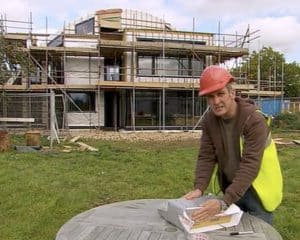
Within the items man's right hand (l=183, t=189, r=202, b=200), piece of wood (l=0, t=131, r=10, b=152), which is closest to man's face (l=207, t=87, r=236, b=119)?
man's right hand (l=183, t=189, r=202, b=200)

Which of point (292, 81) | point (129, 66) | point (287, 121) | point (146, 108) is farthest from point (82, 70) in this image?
point (292, 81)

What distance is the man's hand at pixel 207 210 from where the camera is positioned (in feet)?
8.70

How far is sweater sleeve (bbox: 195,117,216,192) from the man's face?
26 cm

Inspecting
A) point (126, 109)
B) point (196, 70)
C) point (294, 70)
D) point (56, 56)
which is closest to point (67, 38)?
point (56, 56)

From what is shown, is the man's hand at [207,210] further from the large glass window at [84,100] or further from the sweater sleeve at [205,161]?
the large glass window at [84,100]

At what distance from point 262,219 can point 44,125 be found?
2078 centimetres

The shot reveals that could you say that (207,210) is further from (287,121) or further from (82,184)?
(287,121)

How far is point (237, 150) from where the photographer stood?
308 cm

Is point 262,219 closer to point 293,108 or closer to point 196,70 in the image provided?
point 196,70

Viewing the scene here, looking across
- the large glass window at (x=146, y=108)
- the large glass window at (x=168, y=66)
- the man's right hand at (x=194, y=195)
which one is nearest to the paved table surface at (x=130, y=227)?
the man's right hand at (x=194, y=195)

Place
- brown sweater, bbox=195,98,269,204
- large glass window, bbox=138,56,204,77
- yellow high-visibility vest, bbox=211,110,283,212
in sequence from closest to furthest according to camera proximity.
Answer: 1. brown sweater, bbox=195,98,269,204
2. yellow high-visibility vest, bbox=211,110,283,212
3. large glass window, bbox=138,56,204,77

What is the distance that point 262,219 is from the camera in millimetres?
3160

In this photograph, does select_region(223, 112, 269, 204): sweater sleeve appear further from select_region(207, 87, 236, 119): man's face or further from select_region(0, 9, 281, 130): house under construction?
select_region(0, 9, 281, 130): house under construction

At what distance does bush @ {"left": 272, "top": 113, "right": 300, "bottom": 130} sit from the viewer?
1167 inches
